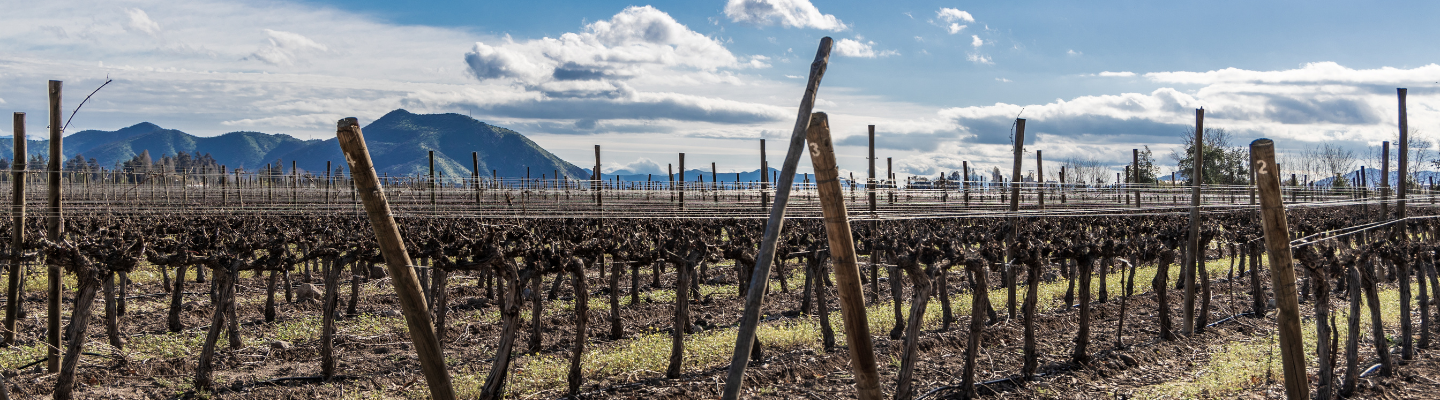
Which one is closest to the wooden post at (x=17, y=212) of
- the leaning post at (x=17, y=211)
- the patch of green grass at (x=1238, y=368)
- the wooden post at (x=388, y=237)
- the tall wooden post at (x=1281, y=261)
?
the leaning post at (x=17, y=211)

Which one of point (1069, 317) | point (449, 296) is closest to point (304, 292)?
point (449, 296)

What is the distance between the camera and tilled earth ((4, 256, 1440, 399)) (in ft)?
27.1

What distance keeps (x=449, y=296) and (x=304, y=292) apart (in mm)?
2597

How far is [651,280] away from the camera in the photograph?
19.0m

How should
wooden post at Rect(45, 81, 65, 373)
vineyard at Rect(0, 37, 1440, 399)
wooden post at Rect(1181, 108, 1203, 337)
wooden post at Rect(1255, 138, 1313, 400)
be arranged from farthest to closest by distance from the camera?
wooden post at Rect(1181, 108, 1203, 337)
wooden post at Rect(45, 81, 65, 373)
vineyard at Rect(0, 37, 1440, 399)
wooden post at Rect(1255, 138, 1313, 400)

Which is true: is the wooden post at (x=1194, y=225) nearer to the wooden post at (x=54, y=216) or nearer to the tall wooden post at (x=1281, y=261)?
the tall wooden post at (x=1281, y=261)

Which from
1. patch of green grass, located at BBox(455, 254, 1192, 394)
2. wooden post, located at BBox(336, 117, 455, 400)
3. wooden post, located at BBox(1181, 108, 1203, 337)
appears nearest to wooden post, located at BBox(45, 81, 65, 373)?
patch of green grass, located at BBox(455, 254, 1192, 394)

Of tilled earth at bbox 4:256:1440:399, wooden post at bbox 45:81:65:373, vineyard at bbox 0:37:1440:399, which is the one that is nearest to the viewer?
vineyard at bbox 0:37:1440:399

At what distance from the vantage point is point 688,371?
919 cm

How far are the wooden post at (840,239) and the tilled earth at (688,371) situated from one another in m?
4.53

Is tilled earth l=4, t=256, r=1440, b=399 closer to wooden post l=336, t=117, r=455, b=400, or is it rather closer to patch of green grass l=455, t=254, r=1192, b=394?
patch of green grass l=455, t=254, r=1192, b=394

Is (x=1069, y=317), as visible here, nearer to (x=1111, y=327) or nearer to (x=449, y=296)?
(x=1111, y=327)

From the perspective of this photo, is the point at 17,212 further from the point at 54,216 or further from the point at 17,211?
the point at 54,216

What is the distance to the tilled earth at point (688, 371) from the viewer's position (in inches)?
326
